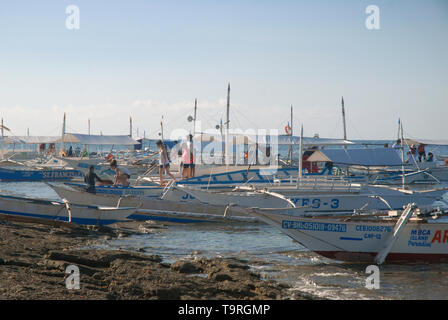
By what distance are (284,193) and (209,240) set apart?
13.6ft

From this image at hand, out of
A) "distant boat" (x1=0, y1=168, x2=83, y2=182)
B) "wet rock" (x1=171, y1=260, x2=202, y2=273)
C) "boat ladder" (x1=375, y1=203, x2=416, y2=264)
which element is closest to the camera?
"wet rock" (x1=171, y1=260, x2=202, y2=273)

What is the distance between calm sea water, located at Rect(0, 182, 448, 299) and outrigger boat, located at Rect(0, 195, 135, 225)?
3.77 feet

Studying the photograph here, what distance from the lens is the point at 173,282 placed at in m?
8.98

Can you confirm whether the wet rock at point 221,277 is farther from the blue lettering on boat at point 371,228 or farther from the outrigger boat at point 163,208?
the outrigger boat at point 163,208

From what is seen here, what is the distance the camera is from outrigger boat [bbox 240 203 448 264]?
11.7 metres

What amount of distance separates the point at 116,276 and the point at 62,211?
779 cm

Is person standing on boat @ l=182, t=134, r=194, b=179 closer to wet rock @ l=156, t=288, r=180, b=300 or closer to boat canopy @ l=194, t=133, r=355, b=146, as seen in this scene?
boat canopy @ l=194, t=133, r=355, b=146

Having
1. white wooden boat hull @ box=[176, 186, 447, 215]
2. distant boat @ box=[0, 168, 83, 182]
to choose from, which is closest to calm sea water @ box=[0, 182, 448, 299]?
white wooden boat hull @ box=[176, 186, 447, 215]

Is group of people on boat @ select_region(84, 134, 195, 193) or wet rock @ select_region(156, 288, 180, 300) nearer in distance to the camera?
wet rock @ select_region(156, 288, 180, 300)

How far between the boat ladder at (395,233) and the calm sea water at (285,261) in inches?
10.5

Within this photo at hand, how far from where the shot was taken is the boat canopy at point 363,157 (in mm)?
21328

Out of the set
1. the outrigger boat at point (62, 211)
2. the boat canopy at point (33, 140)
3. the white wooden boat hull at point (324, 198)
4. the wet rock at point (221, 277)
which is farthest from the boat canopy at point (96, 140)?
the wet rock at point (221, 277)
